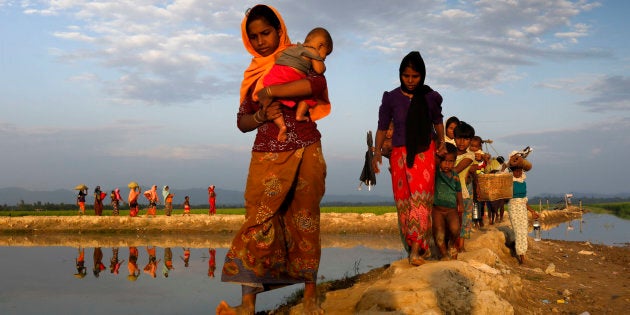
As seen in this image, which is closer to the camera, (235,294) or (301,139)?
(301,139)

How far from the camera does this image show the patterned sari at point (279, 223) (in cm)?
354

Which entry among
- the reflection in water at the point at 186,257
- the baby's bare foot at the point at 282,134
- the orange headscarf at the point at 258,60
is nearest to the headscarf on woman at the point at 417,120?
the orange headscarf at the point at 258,60

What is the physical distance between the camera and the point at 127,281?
1009 centimetres

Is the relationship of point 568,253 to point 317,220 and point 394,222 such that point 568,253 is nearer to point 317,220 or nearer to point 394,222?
point 317,220

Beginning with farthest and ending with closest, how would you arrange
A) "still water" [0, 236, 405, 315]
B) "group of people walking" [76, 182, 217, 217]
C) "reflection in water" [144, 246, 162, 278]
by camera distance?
"group of people walking" [76, 182, 217, 217], "reflection in water" [144, 246, 162, 278], "still water" [0, 236, 405, 315]

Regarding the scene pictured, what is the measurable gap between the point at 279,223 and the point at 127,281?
297 inches

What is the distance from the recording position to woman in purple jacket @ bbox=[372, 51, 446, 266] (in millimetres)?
5059

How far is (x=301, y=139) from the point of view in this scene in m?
3.60

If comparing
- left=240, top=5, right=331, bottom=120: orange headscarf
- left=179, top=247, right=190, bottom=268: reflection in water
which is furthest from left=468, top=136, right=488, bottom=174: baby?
left=179, top=247, right=190, bottom=268: reflection in water

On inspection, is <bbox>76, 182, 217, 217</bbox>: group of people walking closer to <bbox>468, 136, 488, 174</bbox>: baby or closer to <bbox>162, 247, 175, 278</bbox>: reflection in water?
<bbox>162, 247, 175, 278</bbox>: reflection in water

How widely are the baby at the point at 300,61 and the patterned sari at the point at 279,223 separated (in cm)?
24

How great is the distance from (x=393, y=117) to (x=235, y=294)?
14.7ft

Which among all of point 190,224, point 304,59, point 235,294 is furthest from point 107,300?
point 190,224

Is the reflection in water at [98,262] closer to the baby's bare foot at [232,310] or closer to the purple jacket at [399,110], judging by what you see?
the purple jacket at [399,110]
